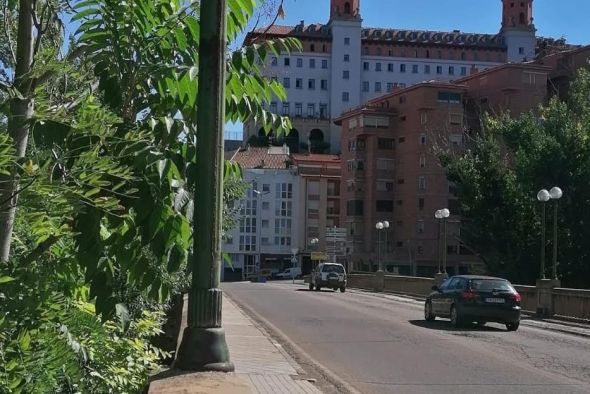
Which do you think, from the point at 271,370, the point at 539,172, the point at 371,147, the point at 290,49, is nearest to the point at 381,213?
the point at 371,147

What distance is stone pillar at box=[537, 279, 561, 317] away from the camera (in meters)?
25.4

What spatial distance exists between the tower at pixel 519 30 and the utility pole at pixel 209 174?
13664cm

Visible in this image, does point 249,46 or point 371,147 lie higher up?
point 371,147

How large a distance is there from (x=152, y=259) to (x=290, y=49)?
5.21ft

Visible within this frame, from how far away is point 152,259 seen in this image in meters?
3.97

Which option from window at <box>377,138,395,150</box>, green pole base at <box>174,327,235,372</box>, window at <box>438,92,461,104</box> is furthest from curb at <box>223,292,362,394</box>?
window at <box>377,138,395,150</box>

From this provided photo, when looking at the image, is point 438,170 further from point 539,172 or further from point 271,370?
point 271,370

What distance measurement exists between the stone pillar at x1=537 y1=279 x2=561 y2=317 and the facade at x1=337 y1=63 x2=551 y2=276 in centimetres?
4958

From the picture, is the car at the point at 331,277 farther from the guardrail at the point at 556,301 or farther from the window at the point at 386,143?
the window at the point at 386,143

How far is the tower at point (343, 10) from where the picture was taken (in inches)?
5000

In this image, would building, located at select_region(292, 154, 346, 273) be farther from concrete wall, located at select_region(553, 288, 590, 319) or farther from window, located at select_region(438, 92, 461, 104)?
concrete wall, located at select_region(553, 288, 590, 319)

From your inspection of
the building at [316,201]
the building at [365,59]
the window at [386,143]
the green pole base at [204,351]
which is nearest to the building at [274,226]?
the building at [316,201]

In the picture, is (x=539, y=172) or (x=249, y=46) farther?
(x=539, y=172)

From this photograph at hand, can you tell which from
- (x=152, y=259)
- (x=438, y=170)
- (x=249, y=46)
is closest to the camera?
(x=152, y=259)
